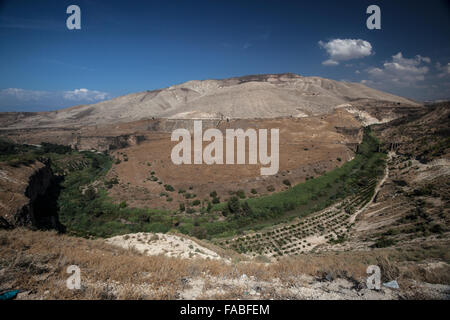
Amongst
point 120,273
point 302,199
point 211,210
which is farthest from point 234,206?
point 120,273

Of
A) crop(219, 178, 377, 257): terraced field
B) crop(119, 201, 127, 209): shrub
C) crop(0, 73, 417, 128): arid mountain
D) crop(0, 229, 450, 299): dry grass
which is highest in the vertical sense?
crop(0, 73, 417, 128): arid mountain

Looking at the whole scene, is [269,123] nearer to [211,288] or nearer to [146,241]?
[146,241]

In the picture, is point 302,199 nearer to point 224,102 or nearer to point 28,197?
point 28,197

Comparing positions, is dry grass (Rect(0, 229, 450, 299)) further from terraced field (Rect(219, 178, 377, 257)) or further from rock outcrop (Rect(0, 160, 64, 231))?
rock outcrop (Rect(0, 160, 64, 231))

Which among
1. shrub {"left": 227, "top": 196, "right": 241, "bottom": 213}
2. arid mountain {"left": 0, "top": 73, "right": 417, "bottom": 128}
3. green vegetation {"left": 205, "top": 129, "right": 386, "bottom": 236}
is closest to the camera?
green vegetation {"left": 205, "top": 129, "right": 386, "bottom": 236}

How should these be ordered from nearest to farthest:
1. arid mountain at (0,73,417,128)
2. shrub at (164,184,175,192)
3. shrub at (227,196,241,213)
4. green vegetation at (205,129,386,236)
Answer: green vegetation at (205,129,386,236) → shrub at (227,196,241,213) → shrub at (164,184,175,192) → arid mountain at (0,73,417,128)

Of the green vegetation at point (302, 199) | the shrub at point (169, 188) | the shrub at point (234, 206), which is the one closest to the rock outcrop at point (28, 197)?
the shrub at point (169, 188)

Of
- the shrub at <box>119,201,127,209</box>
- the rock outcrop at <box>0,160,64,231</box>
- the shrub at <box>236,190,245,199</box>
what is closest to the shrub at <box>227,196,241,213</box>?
the shrub at <box>236,190,245,199</box>
